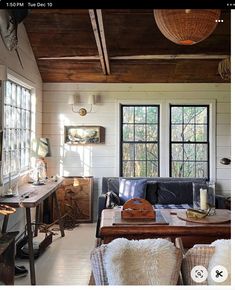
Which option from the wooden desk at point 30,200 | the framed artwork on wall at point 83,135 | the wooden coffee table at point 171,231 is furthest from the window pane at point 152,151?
the wooden coffee table at point 171,231

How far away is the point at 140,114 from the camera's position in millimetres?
5195

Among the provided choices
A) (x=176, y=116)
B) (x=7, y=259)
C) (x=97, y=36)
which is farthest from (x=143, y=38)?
(x=7, y=259)

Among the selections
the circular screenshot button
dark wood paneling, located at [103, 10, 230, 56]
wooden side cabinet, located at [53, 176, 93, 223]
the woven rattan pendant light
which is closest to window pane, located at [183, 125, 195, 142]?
dark wood paneling, located at [103, 10, 230, 56]

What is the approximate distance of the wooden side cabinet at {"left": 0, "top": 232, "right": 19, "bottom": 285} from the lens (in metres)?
1.87

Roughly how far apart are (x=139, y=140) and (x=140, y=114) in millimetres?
374

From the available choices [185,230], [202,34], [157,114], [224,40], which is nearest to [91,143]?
[157,114]

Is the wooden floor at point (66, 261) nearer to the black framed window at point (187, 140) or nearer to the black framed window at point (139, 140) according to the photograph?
the black framed window at point (139, 140)

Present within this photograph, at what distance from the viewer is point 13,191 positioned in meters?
3.54

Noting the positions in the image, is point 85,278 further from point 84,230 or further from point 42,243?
point 84,230

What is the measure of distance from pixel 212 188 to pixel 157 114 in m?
2.43

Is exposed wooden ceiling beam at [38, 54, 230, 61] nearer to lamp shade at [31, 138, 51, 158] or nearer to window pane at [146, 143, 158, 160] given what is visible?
lamp shade at [31, 138, 51, 158]

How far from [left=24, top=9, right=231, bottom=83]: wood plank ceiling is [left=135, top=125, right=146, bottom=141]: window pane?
2.14ft

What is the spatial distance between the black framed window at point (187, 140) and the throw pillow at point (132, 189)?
27.7 inches

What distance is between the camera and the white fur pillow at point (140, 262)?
3.82ft
